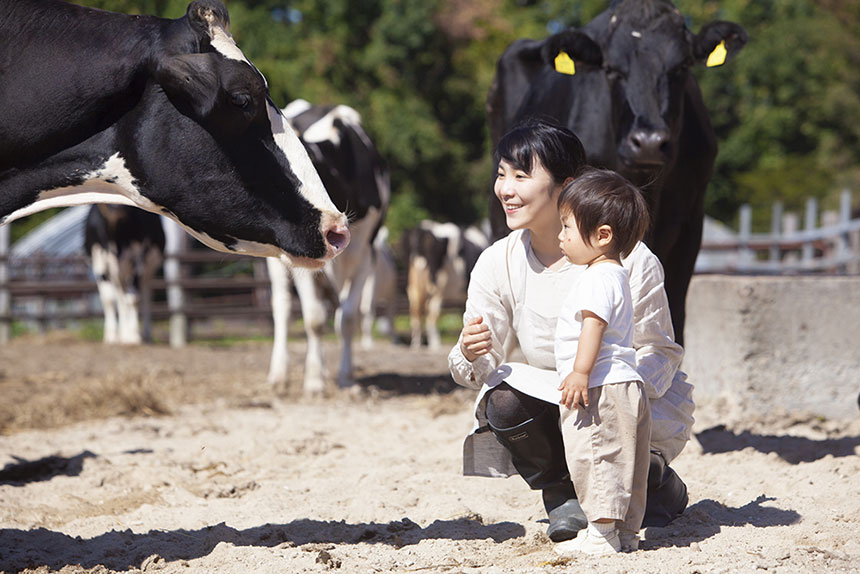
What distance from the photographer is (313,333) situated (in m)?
7.30

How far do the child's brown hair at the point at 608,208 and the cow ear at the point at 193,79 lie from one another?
1045mm

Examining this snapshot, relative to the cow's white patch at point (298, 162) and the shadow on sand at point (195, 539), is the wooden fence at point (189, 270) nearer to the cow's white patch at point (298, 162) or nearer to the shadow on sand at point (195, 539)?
Result: the shadow on sand at point (195, 539)

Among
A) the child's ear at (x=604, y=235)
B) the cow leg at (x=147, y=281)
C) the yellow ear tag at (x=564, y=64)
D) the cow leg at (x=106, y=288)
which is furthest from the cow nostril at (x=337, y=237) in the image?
the cow leg at (x=147, y=281)

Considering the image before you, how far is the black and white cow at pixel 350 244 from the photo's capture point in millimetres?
7203

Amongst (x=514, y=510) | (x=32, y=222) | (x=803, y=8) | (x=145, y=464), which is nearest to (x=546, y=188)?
(x=514, y=510)

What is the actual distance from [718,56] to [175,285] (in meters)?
10.9

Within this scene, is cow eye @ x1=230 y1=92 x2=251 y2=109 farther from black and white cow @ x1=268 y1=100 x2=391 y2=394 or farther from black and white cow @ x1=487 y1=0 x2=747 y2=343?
black and white cow @ x1=268 y1=100 x2=391 y2=394

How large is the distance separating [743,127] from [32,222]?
18.2 meters

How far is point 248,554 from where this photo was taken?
2.96 metres

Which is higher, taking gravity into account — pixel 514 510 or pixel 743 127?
pixel 743 127

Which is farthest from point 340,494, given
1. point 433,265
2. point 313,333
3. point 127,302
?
point 433,265

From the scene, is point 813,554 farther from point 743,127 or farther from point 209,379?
point 743,127

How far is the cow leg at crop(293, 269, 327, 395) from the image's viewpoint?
700 cm

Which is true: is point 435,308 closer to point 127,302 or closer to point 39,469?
point 127,302
